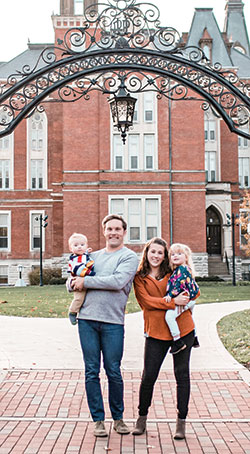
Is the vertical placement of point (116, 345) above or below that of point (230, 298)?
above

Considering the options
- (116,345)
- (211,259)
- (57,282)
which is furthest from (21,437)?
(211,259)

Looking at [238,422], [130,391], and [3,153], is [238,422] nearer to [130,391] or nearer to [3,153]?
[130,391]

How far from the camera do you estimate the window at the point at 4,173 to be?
123ft

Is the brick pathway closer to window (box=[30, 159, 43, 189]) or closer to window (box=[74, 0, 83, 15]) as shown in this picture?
window (box=[30, 159, 43, 189])

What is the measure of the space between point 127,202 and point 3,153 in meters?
11.7

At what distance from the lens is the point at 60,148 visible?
37.8 m

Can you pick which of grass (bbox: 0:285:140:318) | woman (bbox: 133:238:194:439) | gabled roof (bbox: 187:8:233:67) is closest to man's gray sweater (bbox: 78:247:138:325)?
woman (bbox: 133:238:194:439)

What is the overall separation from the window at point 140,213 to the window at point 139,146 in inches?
72.8

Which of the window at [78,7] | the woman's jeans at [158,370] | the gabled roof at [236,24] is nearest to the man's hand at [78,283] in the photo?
the woman's jeans at [158,370]

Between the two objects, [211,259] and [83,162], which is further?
[211,259]

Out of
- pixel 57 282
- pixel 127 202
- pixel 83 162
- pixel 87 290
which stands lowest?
pixel 57 282

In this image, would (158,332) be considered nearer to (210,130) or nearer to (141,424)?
(141,424)

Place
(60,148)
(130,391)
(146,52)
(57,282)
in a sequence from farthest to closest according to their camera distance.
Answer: (60,148) → (57,282) → (146,52) → (130,391)

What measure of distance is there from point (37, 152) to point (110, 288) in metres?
34.1
